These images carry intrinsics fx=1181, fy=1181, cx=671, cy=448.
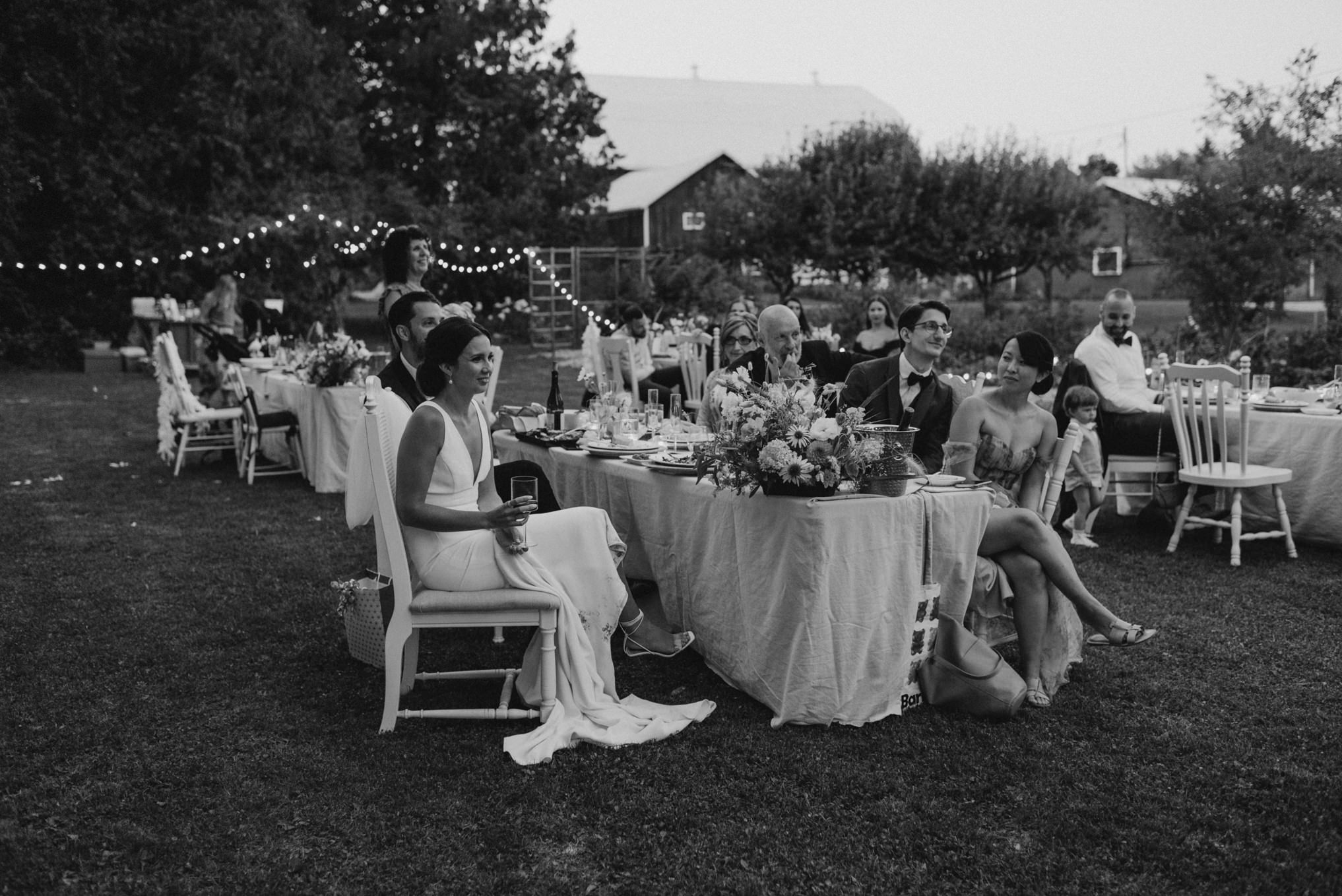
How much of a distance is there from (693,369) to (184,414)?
13.9 feet

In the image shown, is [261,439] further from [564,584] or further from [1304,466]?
[1304,466]

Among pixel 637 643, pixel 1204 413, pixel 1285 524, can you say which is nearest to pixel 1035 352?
pixel 637 643

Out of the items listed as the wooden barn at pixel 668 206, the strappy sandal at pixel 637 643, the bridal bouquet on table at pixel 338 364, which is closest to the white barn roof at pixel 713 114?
the wooden barn at pixel 668 206

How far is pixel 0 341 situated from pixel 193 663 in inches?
756

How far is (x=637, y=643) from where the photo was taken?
193 inches

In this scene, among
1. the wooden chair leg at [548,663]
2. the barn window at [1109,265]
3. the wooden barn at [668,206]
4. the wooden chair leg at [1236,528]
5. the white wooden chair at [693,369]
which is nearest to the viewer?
the wooden chair leg at [548,663]

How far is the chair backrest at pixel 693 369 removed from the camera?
30.6 feet

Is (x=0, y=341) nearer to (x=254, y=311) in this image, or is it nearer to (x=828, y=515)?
(x=254, y=311)

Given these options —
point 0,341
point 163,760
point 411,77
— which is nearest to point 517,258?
point 411,77

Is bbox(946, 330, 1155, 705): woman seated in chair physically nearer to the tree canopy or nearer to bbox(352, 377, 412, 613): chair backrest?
bbox(352, 377, 412, 613): chair backrest

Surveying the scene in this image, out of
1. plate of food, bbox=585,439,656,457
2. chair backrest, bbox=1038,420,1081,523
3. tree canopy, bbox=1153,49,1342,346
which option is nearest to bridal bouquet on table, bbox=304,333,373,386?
plate of food, bbox=585,439,656,457

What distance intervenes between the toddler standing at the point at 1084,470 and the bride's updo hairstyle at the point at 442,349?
4032mm

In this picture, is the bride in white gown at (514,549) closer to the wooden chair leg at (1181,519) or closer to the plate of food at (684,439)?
the plate of food at (684,439)

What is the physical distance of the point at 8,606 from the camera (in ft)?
19.2
